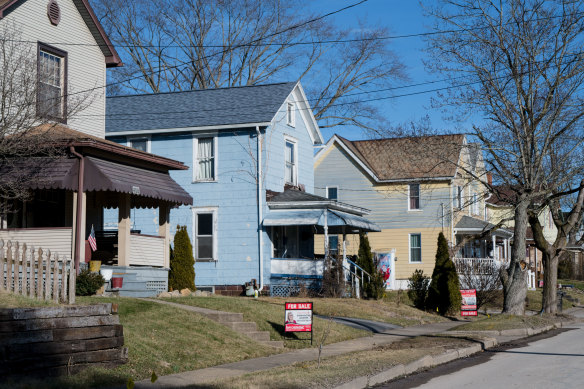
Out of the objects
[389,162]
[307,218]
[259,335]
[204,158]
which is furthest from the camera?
[389,162]

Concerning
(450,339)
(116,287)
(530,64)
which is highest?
(530,64)

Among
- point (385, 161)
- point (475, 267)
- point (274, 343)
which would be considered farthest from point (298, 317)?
point (385, 161)

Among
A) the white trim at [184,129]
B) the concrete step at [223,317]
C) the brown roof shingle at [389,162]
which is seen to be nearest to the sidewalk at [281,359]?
the concrete step at [223,317]

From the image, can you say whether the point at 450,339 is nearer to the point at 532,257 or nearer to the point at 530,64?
the point at 530,64

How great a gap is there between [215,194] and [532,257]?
41798 millimetres

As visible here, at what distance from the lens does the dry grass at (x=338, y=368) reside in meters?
10.9

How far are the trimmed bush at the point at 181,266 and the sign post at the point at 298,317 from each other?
9.00 meters

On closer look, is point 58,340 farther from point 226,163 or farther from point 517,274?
point 226,163

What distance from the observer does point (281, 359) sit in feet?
47.9

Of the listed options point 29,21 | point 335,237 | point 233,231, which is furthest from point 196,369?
point 335,237

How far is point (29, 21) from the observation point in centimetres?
2067

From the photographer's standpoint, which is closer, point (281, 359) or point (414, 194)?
point (281, 359)

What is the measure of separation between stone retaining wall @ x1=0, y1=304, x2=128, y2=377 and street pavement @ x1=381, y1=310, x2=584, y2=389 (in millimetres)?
4323

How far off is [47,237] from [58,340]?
9262 mm
